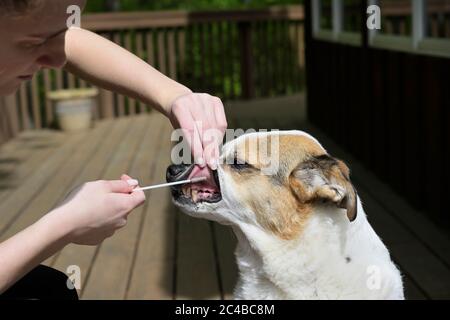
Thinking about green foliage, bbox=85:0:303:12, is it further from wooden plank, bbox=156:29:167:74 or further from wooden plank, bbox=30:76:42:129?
wooden plank, bbox=30:76:42:129

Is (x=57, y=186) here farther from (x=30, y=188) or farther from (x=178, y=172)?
(x=178, y=172)

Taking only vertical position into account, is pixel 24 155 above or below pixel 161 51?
below

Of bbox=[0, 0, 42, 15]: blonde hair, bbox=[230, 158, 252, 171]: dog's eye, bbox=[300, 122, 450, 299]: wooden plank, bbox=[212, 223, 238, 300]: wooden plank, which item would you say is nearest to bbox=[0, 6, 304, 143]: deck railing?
bbox=[212, 223, 238, 300]: wooden plank

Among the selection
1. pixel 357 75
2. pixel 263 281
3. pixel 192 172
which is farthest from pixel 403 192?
pixel 192 172

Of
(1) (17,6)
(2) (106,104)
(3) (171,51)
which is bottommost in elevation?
(2) (106,104)

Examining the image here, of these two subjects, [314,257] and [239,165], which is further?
[239,165]

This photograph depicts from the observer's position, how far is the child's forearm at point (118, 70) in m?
2.14

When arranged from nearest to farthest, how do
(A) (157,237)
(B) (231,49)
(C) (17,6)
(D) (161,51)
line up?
(C) (17,6) → (A) (157,237) → (D) (161,51) → (B) (231,49)

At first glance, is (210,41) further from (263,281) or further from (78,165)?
(263,281)

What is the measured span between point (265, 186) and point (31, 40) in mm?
1115

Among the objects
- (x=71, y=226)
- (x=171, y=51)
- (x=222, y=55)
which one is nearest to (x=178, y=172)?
(x=71, y=226)

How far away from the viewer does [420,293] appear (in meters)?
3.58

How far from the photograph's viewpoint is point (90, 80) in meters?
2.27

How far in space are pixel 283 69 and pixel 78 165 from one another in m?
6.18
